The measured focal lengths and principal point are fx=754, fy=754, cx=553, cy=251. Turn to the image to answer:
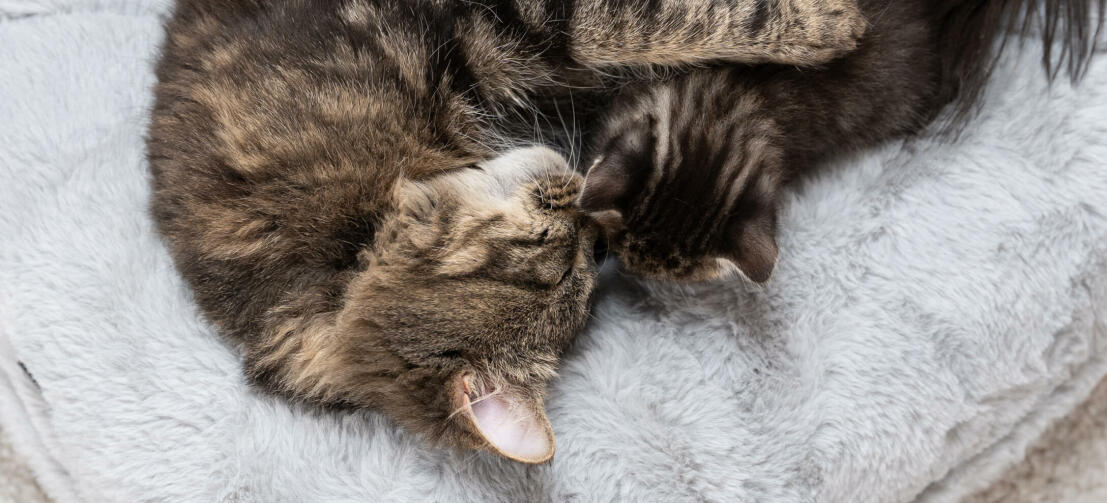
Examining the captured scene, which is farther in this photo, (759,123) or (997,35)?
(997,35)

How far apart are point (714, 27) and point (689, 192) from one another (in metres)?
0.28

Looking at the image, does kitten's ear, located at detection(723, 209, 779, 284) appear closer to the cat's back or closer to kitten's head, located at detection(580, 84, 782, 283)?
kitten's head, located at detection(580, 84, 782, 283)

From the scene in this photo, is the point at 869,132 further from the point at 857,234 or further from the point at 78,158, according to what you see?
the point at 78,158

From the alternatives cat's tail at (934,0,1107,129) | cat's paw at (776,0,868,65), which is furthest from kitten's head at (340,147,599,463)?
cat's tail at (934,0,1107,129)

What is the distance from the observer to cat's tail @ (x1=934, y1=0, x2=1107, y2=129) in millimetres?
1327

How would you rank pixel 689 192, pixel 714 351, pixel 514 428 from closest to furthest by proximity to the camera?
pixel 514 428, pixel 689 192, pixel 714 351

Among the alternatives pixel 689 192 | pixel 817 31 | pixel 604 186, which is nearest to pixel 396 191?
pixel 604 186

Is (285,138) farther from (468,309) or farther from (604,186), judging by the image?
(604,186)

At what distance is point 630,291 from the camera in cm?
147

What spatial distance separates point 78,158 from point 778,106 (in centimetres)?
127

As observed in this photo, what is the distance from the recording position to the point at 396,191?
1.14 m

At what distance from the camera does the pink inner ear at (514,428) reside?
1062 millimetres

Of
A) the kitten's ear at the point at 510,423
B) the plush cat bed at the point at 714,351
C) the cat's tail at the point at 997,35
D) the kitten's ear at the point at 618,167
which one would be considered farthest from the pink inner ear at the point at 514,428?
the cat's tail at the point at 997,35

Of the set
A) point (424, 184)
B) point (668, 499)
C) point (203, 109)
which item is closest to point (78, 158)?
point (203, 109)
